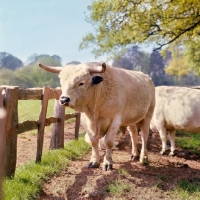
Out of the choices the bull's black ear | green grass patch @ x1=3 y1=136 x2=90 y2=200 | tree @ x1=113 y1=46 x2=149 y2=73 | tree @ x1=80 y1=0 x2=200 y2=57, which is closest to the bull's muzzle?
the bull's black ear

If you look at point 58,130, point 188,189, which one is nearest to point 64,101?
point 188,189

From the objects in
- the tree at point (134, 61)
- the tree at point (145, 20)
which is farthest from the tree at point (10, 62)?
the tree at point (145, 20)

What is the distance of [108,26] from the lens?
15.8m

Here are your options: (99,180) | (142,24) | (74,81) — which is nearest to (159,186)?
(99,180)

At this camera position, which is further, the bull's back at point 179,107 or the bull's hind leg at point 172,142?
the bull's hind leg at point 172,142

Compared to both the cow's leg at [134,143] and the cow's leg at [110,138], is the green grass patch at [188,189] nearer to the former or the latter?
the cow's leg at [110,138]

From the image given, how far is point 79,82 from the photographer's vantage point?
5.50 metres

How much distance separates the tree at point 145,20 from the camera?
538 inches

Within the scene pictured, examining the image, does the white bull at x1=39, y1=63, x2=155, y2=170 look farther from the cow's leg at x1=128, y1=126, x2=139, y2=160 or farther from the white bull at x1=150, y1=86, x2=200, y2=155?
the white bull at x1=150, y1=86, x2=200, y2=155

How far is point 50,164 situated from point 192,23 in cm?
1024

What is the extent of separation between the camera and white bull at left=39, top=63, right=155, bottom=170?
5523 mm

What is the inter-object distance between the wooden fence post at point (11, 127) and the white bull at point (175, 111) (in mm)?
4495

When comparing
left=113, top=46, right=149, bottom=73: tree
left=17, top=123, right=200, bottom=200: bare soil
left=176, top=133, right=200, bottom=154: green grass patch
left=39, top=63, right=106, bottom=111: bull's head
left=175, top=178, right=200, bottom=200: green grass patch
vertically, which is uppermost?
left=113, top=46, right=149, bottom=73: tree

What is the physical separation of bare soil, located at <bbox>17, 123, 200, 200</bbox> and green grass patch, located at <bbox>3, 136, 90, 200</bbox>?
5.4 inches
